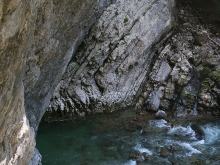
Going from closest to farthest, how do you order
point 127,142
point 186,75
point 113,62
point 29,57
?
1. point 29,57
2. point 127,142
3. point 113,62
4. point 186,75

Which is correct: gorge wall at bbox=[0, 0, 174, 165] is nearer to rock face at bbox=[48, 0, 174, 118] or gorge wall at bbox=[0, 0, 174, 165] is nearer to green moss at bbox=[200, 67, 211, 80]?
rock face at bbox=[48, 0, 174, 118]

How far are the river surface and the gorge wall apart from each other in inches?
49.2

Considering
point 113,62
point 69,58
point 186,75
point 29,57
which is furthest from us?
point 186,75

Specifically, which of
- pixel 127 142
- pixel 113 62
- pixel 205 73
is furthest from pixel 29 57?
pixel 205 73

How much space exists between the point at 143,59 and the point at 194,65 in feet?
9.62

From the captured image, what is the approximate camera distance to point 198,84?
15.4 m

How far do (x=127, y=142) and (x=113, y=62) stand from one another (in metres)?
4.35

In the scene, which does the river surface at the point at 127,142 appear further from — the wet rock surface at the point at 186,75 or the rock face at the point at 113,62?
the wet rock surface at the point at 186,75

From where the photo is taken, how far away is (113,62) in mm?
14445

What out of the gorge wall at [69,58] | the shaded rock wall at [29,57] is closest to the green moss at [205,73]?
the gorge wall at [69,58]

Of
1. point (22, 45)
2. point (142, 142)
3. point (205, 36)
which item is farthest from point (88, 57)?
point (22, 45)

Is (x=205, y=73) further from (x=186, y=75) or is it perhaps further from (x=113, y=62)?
(x=113, y=62)

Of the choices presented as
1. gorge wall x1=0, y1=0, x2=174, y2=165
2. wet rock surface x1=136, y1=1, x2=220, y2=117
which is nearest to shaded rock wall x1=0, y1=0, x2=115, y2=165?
gorge wall x1=0, y1=0, x2=174, y2=165

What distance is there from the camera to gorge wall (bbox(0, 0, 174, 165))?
15.9 feet
